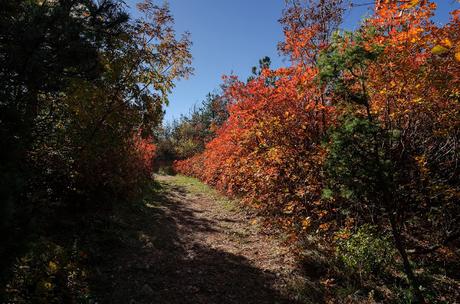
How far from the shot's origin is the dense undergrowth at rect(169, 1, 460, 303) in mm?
5586

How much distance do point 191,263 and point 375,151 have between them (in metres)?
4.66

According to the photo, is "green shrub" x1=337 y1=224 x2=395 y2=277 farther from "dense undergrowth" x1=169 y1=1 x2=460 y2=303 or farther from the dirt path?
the dirt path

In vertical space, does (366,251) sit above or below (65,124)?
below

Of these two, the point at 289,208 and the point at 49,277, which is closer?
the point at 49,277

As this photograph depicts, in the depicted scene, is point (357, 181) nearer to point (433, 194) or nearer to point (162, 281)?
point (433, 194)

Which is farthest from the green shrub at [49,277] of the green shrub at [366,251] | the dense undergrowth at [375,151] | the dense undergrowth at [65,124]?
the green shrub at [366,251]

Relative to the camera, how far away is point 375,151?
17.9ft

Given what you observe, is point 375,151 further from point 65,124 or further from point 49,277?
point 65,124

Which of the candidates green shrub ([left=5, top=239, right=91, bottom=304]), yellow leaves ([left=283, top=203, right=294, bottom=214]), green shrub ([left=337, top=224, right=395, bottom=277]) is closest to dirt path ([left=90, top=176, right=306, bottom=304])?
green shrub ([left=5, top=239, right=91, bottom=304])

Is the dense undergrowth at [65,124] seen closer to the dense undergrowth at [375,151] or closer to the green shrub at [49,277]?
the green shrub at [49,277]

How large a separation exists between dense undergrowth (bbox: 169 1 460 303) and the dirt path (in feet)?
3.55

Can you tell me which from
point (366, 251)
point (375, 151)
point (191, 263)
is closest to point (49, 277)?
point (191, 263)

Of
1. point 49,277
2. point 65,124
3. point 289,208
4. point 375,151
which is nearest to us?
point 49,277

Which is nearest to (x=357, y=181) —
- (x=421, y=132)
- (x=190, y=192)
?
(x=421, y=132)
